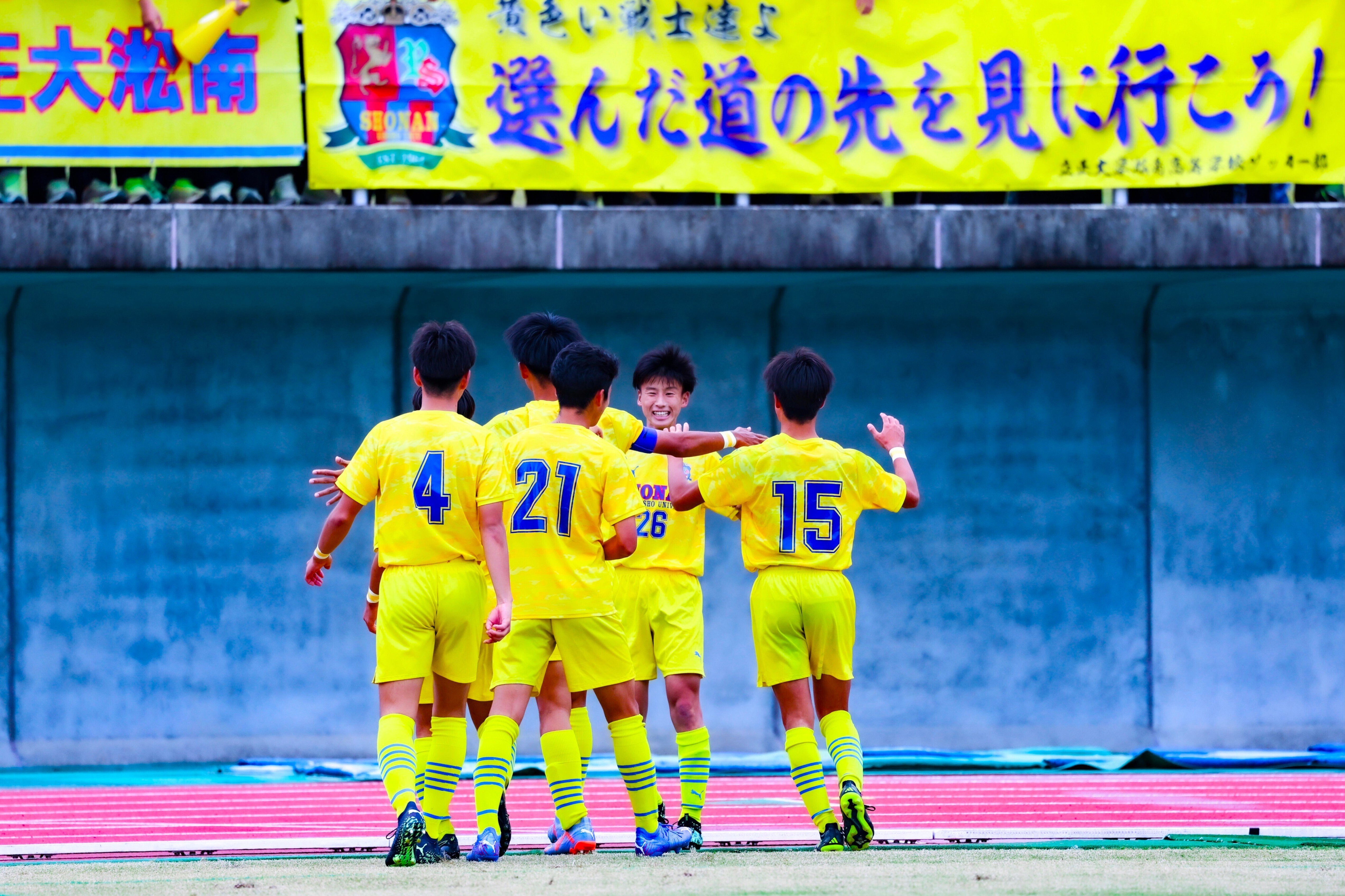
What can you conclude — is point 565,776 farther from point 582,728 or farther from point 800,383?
point 800,383

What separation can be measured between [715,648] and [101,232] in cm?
457

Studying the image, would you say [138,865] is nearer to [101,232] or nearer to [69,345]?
[101,232]

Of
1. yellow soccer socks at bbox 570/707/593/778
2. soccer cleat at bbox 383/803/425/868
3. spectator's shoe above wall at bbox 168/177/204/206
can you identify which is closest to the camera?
soccer cleat at bbox 383/803/425/868

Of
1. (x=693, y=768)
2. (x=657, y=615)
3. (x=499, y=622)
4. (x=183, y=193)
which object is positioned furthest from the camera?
(x=183, y=193)

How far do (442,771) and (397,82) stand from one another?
5281mm

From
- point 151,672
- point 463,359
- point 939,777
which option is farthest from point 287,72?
point 939,777

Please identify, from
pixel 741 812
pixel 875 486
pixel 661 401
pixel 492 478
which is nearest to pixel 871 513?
pixel 741 812

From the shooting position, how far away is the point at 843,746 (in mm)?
6188

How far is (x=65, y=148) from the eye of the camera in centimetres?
982

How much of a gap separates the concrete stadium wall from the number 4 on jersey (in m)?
4.95

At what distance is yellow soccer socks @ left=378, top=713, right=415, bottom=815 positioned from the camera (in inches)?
222

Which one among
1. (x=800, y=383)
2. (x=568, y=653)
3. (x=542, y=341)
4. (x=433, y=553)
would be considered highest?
(x=542, y=341)

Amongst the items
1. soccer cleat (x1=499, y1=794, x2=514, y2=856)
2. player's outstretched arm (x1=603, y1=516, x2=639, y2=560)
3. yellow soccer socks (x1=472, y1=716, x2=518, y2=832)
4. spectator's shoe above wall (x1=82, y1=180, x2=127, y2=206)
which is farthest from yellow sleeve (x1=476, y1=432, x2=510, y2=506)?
spectator's shoe above wall (x1=82, y1=180, x2=127, y2=206)

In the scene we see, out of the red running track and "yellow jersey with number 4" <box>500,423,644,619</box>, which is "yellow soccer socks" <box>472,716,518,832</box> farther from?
the red running track
